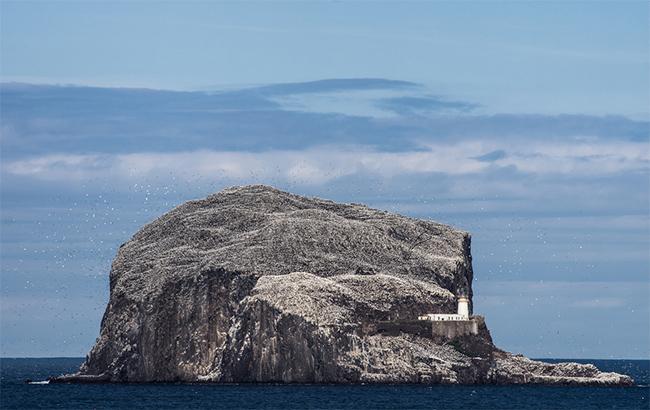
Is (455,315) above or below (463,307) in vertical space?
below

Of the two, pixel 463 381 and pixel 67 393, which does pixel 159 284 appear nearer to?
pixel 67 393

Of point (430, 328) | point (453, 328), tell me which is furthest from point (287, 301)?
point (453, 328)

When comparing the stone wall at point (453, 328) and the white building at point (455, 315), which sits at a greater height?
the white building at point (455, 315)

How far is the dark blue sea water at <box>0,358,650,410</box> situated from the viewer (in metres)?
137

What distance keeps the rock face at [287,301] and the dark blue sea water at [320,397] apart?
2.24m

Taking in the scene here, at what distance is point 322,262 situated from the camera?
175250mm

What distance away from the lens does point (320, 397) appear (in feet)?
468

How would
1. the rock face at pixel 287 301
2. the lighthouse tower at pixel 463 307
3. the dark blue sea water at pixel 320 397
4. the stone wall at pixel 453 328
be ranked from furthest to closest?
the lighthouse tower at pixel 463 307
the stone wall at pixel 453 328
the rock face at pixel 287 301
the dark blue sea water at pixel 320 397

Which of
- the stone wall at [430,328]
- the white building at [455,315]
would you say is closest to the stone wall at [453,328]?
the stone wall at [430,328]

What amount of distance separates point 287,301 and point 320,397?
16.9 metres

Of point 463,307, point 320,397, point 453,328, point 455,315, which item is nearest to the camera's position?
point 320,397

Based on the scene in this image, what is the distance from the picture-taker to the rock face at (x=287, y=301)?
15688 cm

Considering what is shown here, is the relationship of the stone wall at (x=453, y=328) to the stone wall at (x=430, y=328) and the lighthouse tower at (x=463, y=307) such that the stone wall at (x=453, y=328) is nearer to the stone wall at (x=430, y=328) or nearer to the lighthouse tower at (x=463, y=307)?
the stone wall at (x=430, y=328)

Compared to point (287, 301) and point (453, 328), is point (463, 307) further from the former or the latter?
point (287, 301)
